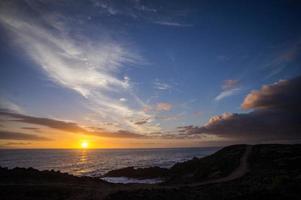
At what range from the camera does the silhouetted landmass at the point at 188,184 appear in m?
20.7

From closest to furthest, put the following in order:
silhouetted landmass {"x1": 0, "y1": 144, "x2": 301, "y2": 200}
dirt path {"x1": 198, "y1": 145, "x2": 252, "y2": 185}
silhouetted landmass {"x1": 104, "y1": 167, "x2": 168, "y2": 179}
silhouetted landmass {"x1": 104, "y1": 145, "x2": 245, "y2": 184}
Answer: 1. silhouetted landmass {"x1": 0, "y1": 144, "x2": 301, "y2": 200}
2. dirt path {"x1": 198, "y1": 145, "x2": 252, "y2": 185}
3. silhouetted landmass {"x1": 104, "y1": 145, "x2": 245, "y2": 184}
4. silhouetted landmass {"x1": 104, "y1": 167, "x2": 168, "y2": 179}

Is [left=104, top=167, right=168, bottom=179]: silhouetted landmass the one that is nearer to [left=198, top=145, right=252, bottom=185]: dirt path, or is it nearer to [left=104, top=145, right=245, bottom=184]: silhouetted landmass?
[left=104, top=145, right=245, bottom=184]: silhouetted landmass

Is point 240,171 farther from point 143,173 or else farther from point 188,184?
point 143,173

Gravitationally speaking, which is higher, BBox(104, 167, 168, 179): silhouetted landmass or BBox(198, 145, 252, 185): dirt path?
BBox(198, 145, 252, 185): dirt path

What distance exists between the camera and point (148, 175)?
51406 mm

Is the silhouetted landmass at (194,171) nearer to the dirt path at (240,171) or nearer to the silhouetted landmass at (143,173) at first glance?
the silhouetted landmass at (143,173)

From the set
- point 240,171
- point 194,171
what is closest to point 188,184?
point 240,171

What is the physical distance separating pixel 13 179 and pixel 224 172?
32.8m

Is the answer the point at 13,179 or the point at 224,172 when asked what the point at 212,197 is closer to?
the point at 224,172

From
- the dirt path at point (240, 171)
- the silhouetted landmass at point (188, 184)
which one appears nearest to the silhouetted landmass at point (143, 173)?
the silhouetted landmass at point (188, 184)

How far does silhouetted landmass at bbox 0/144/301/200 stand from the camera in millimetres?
20703

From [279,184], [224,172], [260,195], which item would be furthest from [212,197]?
[224,172]

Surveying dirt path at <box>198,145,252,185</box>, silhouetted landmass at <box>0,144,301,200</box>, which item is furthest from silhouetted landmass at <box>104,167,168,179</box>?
dirt path at <box>198,145,252,185</box>

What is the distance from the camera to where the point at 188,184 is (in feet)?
102
